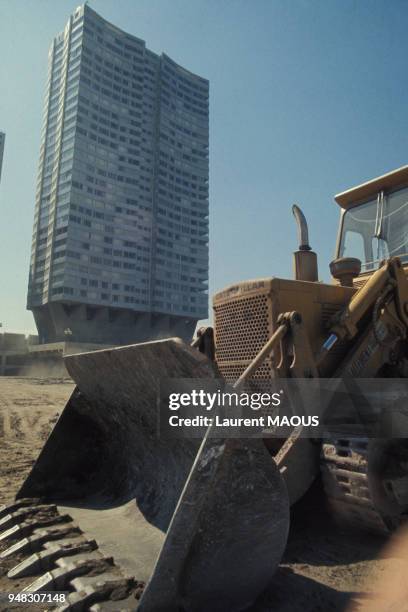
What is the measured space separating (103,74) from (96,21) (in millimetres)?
10248

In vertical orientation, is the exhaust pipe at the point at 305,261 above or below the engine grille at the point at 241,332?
above

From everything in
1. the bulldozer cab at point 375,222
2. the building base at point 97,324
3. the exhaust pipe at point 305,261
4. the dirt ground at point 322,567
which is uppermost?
the building base at point 97,324

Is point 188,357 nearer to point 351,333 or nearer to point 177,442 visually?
point 177,442

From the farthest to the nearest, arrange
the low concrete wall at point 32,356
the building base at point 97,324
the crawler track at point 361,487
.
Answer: the building base at point 97,324 → the low concrete wall at point 32,356 → the crawler track at point 361,487

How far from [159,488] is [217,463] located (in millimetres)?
1596

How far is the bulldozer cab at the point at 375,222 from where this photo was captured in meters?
5.21

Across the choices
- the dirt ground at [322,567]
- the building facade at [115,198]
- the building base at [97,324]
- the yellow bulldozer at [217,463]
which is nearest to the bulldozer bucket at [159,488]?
the yellow bulldozer at [217,463]

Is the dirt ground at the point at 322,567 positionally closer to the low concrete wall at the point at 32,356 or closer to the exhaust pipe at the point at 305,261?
the exhaust pipe at the point at 305,261

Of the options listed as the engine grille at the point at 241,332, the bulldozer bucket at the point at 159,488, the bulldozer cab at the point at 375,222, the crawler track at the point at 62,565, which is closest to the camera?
the bulldozer bucket at the point at 159,488

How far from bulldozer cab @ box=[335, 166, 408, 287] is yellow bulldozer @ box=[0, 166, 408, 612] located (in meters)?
A: 0.02

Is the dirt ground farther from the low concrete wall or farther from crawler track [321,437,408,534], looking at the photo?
the low concrete wall

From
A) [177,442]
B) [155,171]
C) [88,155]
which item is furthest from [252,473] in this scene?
[155,171]

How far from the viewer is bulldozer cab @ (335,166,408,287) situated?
5.21 meters

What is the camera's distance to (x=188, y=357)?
2734 mm
